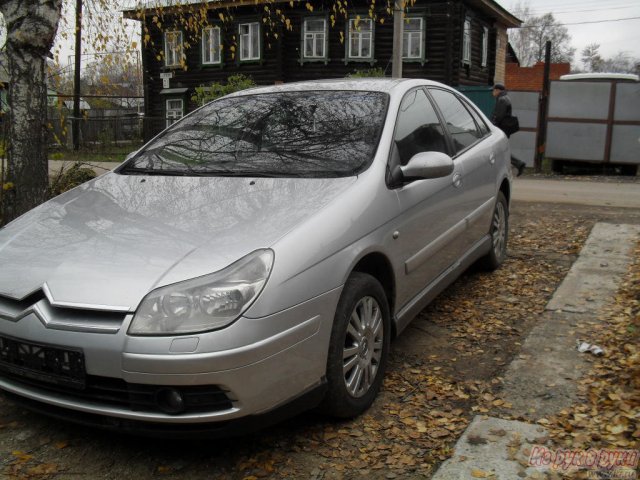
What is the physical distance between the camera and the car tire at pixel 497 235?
18.3 ft

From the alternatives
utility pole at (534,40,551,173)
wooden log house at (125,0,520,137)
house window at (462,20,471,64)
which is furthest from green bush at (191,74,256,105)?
utility pole at (534,40,551,173)

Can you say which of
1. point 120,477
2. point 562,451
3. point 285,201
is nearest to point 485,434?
point 562,451

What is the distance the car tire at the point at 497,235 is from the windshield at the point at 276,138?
202 cm

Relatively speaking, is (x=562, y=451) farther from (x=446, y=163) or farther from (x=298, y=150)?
(x=298, y=150)

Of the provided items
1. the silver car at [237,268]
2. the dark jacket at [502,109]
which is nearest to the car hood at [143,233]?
the silver car at [237,268]

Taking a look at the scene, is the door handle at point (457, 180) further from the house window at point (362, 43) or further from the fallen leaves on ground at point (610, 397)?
A: the house window at point (362, 43)

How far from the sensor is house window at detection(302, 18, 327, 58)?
23.4 metres

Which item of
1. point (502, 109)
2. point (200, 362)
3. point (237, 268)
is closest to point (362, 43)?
point (502, 109)

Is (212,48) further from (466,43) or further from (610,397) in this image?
(610,397)

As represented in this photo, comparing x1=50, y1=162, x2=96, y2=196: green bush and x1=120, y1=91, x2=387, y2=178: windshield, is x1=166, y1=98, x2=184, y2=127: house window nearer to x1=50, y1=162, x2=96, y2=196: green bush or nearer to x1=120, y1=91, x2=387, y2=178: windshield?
x1=50, y1=162, x2=96, y2=196: green bush

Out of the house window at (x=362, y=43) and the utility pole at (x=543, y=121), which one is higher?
the house window at (x=362, y=43)

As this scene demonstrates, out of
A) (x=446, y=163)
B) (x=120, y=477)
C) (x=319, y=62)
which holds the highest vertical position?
(x=319, y=62)

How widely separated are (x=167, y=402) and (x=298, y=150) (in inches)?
67.8

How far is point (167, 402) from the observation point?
2.59 meters
